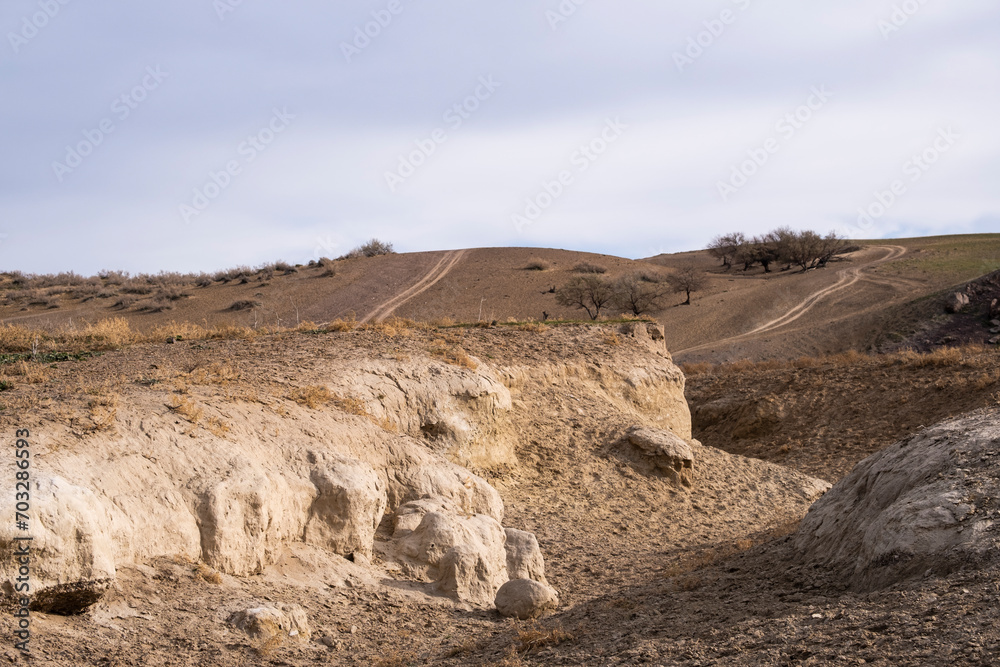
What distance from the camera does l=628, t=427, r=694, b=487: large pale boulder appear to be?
1420cm

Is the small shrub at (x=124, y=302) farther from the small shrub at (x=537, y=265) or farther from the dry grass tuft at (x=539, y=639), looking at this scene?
the dry grass tuft at (x=539, y=639)

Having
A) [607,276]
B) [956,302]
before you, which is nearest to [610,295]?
[607,276]

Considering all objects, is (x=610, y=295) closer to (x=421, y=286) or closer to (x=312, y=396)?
(x=421, y=286)

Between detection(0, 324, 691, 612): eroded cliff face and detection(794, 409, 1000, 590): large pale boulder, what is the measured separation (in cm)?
391

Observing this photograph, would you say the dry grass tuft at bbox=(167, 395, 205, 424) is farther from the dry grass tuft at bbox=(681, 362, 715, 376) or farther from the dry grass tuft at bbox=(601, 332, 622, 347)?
the dry grass tuft at bbox=(681, 362, 715, 376)

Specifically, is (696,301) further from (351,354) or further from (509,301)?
(351,354)

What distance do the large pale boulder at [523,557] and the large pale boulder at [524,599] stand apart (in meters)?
0.97

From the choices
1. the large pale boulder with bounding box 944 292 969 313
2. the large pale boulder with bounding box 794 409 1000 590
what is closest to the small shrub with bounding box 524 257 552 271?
the large pale boulder with bounding box 944 292 969 313

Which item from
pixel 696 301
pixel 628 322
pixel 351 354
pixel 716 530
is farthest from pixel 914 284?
pixel 351 354

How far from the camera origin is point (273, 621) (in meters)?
7.24

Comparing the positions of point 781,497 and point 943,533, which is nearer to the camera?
point 943,533

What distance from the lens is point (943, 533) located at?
6.68m

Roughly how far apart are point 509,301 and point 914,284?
2839 centimetres

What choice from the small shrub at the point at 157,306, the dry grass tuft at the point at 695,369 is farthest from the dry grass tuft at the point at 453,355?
the small shrub at the point at 157,306
